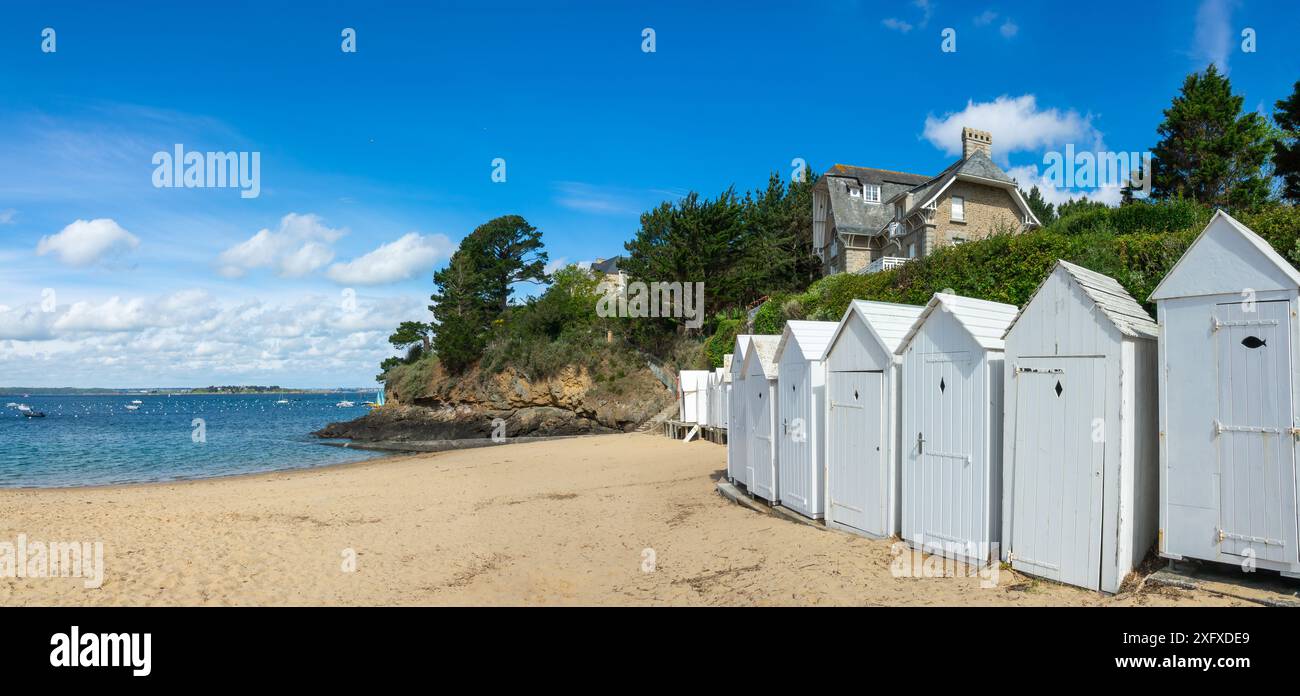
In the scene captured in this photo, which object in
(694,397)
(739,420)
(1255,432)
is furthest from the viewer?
(694,397)

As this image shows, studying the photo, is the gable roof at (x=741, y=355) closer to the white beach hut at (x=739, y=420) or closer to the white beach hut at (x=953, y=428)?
the white beach hut at (x=739, y=420)

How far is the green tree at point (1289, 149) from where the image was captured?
854 inches

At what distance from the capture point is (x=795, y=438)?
32.0 ft

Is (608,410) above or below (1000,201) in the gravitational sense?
below

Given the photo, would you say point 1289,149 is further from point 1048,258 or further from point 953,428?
point 953,428

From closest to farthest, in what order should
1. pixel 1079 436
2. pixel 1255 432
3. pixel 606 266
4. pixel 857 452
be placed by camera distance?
pixel 1255 432 → pixel 1079 436 → pixel 857 452 → pixel 606 266

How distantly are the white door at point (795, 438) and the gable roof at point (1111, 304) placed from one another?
3377 mm

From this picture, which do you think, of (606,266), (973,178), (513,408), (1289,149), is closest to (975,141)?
(973,178)

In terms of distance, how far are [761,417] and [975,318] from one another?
14.9 ft

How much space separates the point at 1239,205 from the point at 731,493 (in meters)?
26.2

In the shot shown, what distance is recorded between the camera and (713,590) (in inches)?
275

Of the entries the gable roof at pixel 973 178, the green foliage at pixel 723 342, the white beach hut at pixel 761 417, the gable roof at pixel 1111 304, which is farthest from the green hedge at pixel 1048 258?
the gable roof at pixel 973 178
